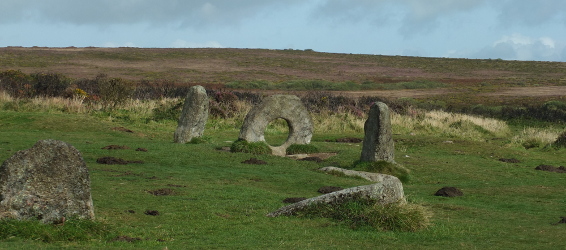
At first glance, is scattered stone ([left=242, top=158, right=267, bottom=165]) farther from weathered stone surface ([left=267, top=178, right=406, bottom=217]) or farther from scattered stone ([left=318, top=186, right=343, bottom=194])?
weathered stone surface ([left=267, top=178, right=406, bottom=217])

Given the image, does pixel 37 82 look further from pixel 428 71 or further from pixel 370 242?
pixel 428 71

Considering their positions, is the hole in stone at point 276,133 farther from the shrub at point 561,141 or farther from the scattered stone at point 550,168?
the shrub at point 561,141

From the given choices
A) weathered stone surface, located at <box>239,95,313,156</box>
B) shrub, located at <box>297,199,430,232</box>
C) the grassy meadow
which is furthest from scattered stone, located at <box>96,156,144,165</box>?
shrub, located at <box>297,199,430,232</box>

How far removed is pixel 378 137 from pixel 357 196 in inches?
391

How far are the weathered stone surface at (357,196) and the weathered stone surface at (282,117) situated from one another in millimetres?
13755

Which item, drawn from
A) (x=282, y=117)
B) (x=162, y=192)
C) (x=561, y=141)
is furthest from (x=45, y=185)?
(x=561, y=141)

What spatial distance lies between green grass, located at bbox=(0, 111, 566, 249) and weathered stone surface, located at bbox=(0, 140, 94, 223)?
0.42 m

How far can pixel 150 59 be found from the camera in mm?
120438

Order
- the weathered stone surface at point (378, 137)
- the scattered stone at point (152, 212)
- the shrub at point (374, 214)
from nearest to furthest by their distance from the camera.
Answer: the shrub at point (374, 214) → the scattered stone at point (152, 212) → the weathered stone surface at point (378, 137)

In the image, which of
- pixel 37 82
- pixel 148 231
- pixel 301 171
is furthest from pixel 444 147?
pixel 37 82

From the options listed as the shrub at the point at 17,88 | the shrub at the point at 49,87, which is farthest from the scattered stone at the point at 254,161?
the shrub at the point at 49,87

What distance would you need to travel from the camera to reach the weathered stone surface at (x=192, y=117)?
31094 mm

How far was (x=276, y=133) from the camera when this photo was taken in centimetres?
3797

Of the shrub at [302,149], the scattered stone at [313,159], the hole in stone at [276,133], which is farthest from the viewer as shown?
the hole in stone at [276,133]
